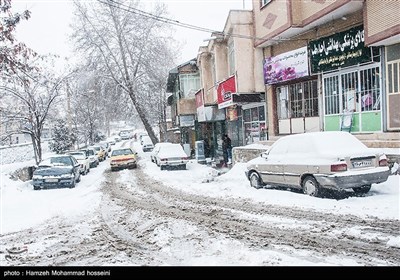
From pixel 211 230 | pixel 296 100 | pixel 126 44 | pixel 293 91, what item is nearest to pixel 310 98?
pixel 296 100

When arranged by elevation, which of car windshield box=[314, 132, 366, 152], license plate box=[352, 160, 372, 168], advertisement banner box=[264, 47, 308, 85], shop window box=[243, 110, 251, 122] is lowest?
Answer: license plate box=[352, 160, 372, 168]

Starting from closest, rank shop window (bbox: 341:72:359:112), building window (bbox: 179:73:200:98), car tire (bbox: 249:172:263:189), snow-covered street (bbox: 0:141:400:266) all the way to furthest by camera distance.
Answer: snow-covered street (bbox: 0:141:400:266) → car tire (bbox: 249:172:263:189) → shop window (bbox: 341:72:359:112) → building window (bbox: 179:73:200:98)

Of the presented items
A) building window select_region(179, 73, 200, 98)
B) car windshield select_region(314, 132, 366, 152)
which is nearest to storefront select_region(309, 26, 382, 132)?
car windshield select_region(314, 132, 366, 152)

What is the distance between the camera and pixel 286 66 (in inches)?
625

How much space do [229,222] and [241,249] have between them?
2012mm

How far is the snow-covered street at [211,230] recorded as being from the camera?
5.14 meters

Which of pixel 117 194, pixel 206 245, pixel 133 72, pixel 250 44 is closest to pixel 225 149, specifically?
pixel 250 44

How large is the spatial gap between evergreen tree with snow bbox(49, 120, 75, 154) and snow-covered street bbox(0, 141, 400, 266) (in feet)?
82.4

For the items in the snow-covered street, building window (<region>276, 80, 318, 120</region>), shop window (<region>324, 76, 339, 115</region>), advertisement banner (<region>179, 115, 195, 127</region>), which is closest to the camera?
the snow-covered street

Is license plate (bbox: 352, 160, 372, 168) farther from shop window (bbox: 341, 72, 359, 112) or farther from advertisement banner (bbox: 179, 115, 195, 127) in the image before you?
advertisement banner (bbox: 179, 115, 195, 127)

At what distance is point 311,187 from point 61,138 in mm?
31762

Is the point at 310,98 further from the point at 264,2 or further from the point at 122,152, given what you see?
the point at 122,152

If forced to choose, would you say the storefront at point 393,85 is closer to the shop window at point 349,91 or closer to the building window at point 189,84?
the shop window at point 349,91

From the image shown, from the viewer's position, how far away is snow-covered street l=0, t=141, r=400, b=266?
5.14 m
